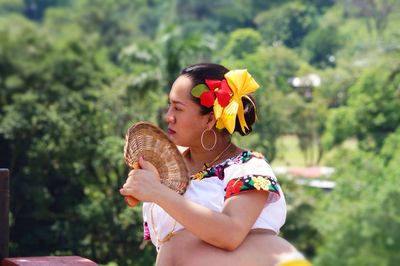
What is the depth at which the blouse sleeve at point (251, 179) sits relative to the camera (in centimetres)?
213

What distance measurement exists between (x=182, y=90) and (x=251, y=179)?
30cm

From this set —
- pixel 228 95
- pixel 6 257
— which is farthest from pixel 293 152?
pixel 228 95

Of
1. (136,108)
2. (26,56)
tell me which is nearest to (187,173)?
(136,108)

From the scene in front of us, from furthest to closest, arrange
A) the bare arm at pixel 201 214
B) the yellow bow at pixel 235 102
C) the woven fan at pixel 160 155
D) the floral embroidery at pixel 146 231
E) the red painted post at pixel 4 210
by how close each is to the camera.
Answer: the red painted post at pixel 4 210
the floral embroidery at pixel 146 231
the yellow bow at pixel 235 102
the woven fan at pixel 160 155
the bare arm at pixel 201 214

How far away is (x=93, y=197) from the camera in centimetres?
2056

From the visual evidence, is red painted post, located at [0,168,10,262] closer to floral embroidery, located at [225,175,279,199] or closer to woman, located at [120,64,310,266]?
woman, located at [120,64,310,266]

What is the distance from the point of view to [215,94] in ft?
7.45

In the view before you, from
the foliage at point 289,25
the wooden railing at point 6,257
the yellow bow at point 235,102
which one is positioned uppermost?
the foliage at point 289,25

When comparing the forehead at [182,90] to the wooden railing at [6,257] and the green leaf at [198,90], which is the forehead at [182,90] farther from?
the wooden railing at [6,257]

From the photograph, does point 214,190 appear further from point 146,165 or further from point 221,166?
point 146,165

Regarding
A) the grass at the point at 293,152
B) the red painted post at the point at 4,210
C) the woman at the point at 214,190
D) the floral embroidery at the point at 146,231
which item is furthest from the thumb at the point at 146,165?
the grass at the point at 293,152

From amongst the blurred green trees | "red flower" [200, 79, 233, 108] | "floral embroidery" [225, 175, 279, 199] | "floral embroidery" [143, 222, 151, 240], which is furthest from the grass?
"floral embroidery" [225, 175, 279, 199]

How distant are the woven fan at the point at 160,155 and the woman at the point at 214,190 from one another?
27 mm

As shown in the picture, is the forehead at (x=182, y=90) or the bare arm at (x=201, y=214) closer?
the bare arm at (x=201, y=214)
